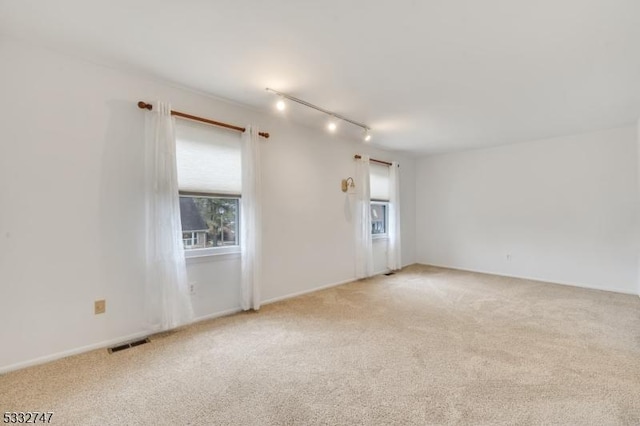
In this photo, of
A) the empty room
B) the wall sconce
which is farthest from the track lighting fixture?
the wall sconce

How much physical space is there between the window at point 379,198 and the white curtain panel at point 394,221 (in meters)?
Result: 0.10

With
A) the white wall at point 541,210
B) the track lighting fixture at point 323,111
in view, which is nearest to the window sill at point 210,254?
the track lighting fixture at point 323,111

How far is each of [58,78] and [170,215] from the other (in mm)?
1336

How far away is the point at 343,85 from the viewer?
9.12 ft

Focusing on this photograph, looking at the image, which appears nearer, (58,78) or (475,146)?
(58,78)

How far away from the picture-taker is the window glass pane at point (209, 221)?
2982 mm

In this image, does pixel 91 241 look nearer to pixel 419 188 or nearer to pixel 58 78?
pixel 58 78

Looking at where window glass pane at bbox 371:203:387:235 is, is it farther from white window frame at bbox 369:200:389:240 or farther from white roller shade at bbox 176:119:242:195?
white roller shade at bbox 176:119:242:195

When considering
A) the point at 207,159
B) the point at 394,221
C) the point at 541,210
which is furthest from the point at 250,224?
the point at 541,210

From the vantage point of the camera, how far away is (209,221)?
3170 mm

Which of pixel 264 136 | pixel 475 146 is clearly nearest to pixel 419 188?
pixel 475 146

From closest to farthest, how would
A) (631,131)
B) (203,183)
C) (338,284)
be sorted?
(203,183) < (631,131) < (338,284)

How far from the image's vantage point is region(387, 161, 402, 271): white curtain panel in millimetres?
5359

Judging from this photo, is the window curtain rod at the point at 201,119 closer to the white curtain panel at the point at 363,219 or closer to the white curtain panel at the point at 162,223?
the white curtain panel at the point at 162,223
